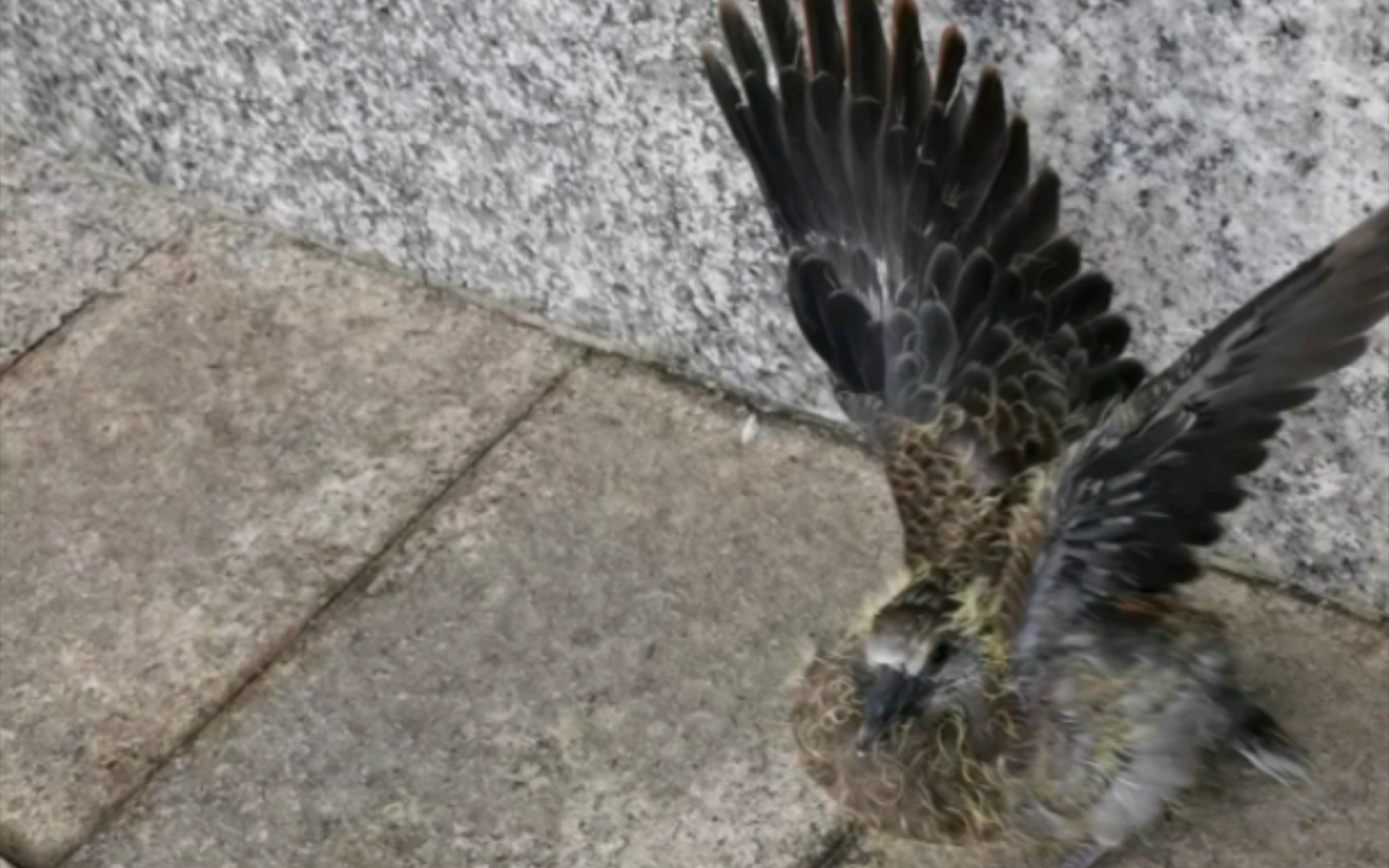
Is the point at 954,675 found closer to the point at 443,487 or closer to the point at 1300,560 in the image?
the point at 1300,560

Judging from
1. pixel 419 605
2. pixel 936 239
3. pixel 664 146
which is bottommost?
pixel 419 605

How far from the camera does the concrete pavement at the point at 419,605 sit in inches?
156

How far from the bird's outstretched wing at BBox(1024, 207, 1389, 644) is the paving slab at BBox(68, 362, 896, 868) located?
2.66 ft

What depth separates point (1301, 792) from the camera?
3785mm

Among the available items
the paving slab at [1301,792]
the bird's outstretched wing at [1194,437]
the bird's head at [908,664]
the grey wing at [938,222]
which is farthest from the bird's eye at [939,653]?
the paving slab at [1301,792]

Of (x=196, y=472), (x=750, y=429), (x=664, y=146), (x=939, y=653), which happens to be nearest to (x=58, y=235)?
(x=196, y=472)

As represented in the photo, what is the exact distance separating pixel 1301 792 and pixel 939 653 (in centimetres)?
83

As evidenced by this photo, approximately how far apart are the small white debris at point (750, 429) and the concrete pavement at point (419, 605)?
39 millimetres

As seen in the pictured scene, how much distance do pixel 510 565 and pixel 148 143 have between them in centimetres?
184

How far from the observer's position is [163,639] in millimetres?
4461

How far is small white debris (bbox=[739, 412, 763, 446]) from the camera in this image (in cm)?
468

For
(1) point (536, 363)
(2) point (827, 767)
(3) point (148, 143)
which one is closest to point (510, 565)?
(1) point (536, 363)

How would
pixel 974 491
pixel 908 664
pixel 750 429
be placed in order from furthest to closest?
pixel 750 429, pixel 974 491, pixel 908 664

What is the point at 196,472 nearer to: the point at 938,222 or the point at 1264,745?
the point at 938,222
